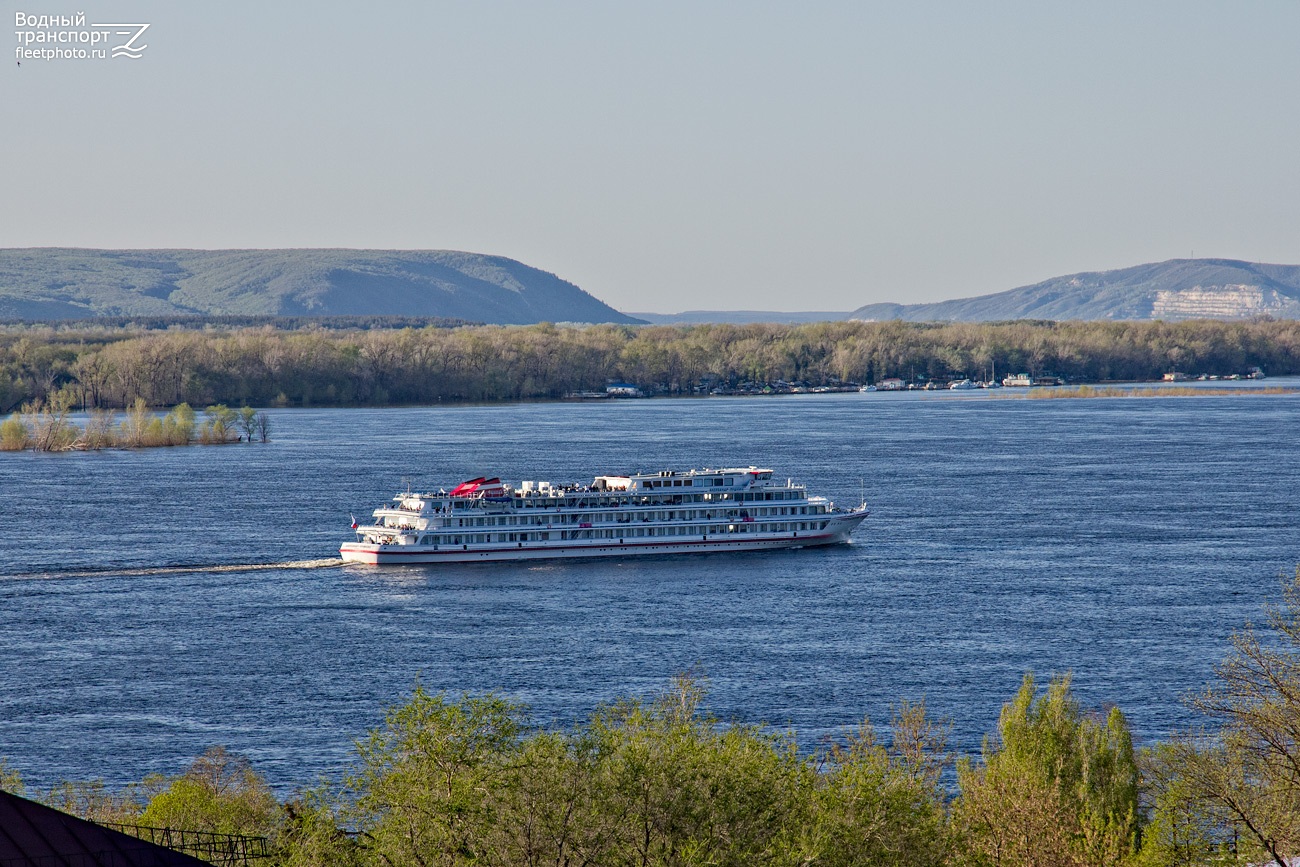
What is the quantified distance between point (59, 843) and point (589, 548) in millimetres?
53541

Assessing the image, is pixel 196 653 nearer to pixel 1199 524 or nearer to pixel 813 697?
pixel 813 697

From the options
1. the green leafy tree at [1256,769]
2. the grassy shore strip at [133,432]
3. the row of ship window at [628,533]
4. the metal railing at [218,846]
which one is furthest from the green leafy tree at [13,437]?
the green leafy tree at [1256,769]

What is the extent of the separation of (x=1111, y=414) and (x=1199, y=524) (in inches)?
3483

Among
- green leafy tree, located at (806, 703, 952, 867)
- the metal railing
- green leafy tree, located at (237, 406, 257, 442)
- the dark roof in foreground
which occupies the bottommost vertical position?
the metal railing

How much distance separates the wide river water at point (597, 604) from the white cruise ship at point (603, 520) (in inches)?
54.3

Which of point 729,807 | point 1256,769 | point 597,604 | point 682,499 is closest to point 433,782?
point 729,807

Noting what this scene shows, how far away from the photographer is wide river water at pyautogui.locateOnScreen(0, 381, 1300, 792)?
1617 inches

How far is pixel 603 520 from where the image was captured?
236 ft

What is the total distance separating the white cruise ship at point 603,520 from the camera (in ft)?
229

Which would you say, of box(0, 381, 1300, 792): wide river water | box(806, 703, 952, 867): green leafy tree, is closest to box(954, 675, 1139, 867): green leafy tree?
box(806, 703, 952, 867): green leafy tree

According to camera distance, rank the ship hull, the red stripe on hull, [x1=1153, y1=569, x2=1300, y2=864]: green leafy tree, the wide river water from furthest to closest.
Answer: the ship hull < the red stripe on hull < the wide river water < [x1=1153, y1=569, x2=1300, y2=864]: green leafy tree

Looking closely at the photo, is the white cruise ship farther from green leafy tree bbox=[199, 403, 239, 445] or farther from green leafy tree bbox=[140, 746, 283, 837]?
green leafy tree bbox=[199, 403, 239, 445]

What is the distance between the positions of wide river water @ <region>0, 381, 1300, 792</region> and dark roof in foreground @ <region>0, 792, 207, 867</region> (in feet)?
53.0

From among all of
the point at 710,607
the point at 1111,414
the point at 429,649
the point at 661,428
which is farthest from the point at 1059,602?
the point at 1111,414
